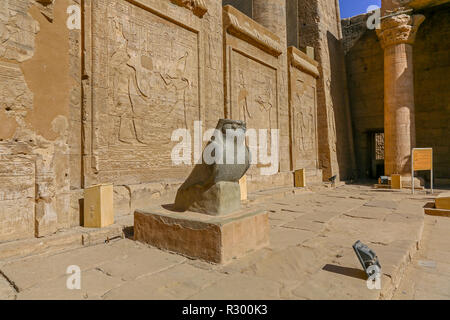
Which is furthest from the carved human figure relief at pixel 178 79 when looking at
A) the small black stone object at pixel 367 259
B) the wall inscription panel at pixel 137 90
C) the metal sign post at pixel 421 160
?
the metal sign post at pixel 421 160

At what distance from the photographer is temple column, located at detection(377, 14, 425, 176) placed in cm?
1041

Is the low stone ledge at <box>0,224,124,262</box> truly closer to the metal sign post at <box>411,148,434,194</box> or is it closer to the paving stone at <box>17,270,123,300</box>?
the paving stone at <box>17,270,123,300</box>

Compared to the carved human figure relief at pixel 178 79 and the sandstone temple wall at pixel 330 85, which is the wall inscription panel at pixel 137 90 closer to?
the carved human figure relief at pixel 178 79

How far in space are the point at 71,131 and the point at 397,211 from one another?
6009 mm

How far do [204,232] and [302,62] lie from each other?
955cm

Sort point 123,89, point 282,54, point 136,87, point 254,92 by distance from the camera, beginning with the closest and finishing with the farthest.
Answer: point 123,89 → point 136,87 → point 254,92 → point 282,54

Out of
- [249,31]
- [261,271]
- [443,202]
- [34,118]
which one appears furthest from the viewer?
[249,31]

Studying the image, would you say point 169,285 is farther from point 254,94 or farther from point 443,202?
point 254,94

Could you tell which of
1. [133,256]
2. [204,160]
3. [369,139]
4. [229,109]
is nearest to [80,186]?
[133,256]

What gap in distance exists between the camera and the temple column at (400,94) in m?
10.4

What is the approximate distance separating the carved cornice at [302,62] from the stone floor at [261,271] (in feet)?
25.3

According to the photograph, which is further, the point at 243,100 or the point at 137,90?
the point at 243,100

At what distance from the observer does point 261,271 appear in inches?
→ 103

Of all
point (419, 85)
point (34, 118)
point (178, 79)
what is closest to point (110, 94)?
point (34, 118)
